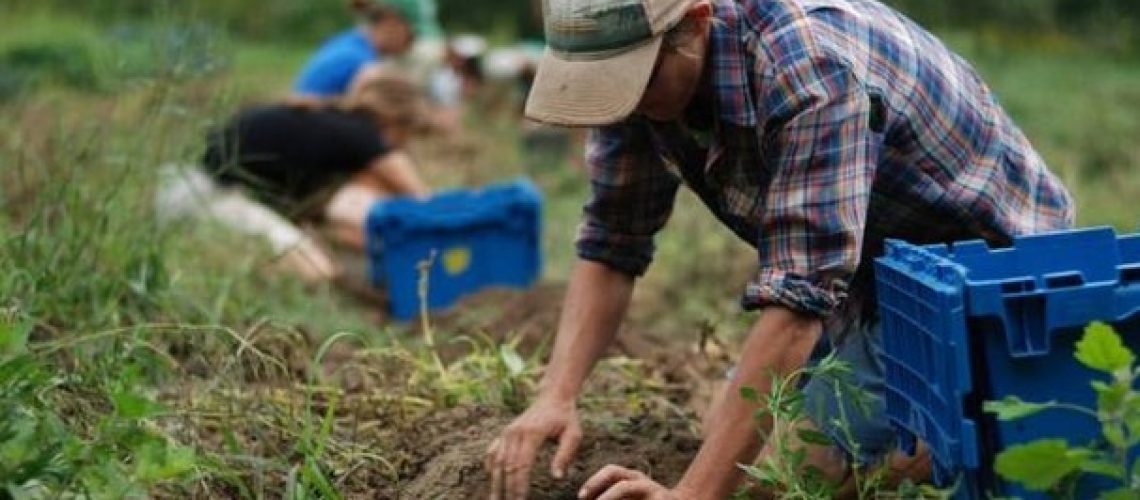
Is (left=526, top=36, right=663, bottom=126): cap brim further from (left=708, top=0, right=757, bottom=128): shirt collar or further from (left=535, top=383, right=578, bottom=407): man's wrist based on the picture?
(left=535, top=383, right=578, bottom=407): man's wrist

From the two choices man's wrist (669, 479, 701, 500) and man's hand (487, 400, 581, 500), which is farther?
man's hand (487, 400, 581, 500)

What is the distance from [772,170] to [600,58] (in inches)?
12.9

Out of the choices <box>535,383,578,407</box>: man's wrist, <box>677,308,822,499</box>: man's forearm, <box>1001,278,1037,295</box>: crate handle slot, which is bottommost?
<box>535,383,578,407</box>: man's wrist

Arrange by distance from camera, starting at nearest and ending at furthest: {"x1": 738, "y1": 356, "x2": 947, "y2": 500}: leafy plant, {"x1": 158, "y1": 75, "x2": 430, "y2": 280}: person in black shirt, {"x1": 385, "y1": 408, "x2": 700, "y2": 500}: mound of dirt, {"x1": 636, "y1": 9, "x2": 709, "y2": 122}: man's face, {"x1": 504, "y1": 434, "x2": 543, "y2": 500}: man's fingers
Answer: {"x1": 738, "y1": 356, "x2": 947, "y2": 500}: leafy plant, {"x1": 636, "y1": 9, "x2": 709, "y2": 122}: man's face, {"x1": 504, "y1": 434, "x2": 543, "y2": 500}: man's fingers, {"x1": 385, "y1": 408, "x2": 700, "y2": 500}: mound of dirt, {"x1": 158, "y1": 75, "x2": 430, "y2": 280}: person in black shirt

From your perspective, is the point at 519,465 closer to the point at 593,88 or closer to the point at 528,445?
the point at 528,445

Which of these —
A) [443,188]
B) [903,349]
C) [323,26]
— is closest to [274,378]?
Result: [903,349]

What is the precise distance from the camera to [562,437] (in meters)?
3.50

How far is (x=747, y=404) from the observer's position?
3104 millimetres

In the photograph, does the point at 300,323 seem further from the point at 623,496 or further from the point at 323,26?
the point at 323,26

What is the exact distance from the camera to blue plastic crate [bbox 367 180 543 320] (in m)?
6.64

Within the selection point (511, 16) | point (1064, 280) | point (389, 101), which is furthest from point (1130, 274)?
point (511, 16)

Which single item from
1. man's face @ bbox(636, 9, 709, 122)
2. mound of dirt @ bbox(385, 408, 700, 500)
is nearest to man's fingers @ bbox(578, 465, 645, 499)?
mound of dirt @ bbox(385, 408, 700, 500)

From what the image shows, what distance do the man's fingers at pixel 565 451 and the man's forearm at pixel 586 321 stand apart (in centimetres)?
12

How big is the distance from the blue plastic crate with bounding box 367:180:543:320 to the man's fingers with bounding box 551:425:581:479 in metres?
3.09
